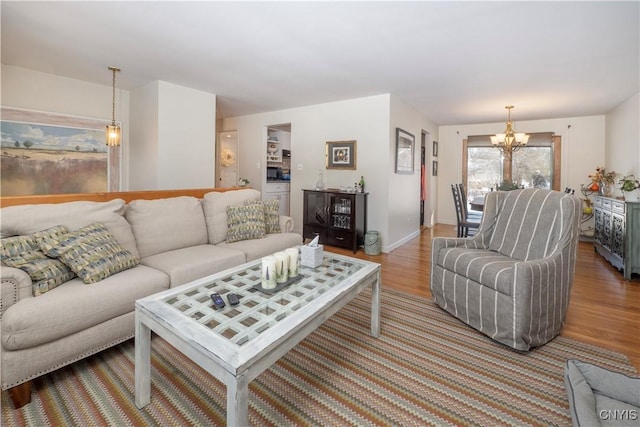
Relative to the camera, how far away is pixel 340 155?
4930 mm

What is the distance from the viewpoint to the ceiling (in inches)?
87.4

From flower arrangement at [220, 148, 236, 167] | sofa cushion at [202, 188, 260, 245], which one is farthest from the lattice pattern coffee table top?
flower arrangement at [220, 148, 236, 167]

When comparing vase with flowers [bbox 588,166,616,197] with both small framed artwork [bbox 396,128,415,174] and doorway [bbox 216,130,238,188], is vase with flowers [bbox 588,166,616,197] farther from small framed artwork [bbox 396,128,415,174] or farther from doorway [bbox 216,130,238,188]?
doorway [bbox 216,130,238,188]

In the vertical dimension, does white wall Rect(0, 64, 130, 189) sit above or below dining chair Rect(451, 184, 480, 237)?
above

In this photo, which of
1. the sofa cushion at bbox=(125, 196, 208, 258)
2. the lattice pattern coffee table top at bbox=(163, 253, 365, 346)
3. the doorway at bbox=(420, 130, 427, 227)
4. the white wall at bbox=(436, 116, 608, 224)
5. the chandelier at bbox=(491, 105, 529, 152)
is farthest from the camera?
the doorway at bbox=(420, 130, 427, 227)

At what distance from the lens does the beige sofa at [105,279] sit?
1.48 m

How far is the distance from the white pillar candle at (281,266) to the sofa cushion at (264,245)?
99 cm

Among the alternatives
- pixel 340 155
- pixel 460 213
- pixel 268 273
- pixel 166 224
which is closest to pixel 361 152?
pixel 340 155

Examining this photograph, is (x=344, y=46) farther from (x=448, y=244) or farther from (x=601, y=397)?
(x=601, y=397)

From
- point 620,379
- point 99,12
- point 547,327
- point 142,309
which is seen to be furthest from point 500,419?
point 99,12

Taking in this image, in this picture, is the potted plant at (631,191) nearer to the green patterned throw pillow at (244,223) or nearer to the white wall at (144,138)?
the green patterned throw pillow at (244,223)

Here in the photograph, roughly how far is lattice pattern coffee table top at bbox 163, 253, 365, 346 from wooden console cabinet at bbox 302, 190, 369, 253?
243 centimetres

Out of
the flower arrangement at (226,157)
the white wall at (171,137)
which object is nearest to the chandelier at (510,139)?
the white wall at (171,137)

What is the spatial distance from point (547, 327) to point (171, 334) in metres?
2.32
